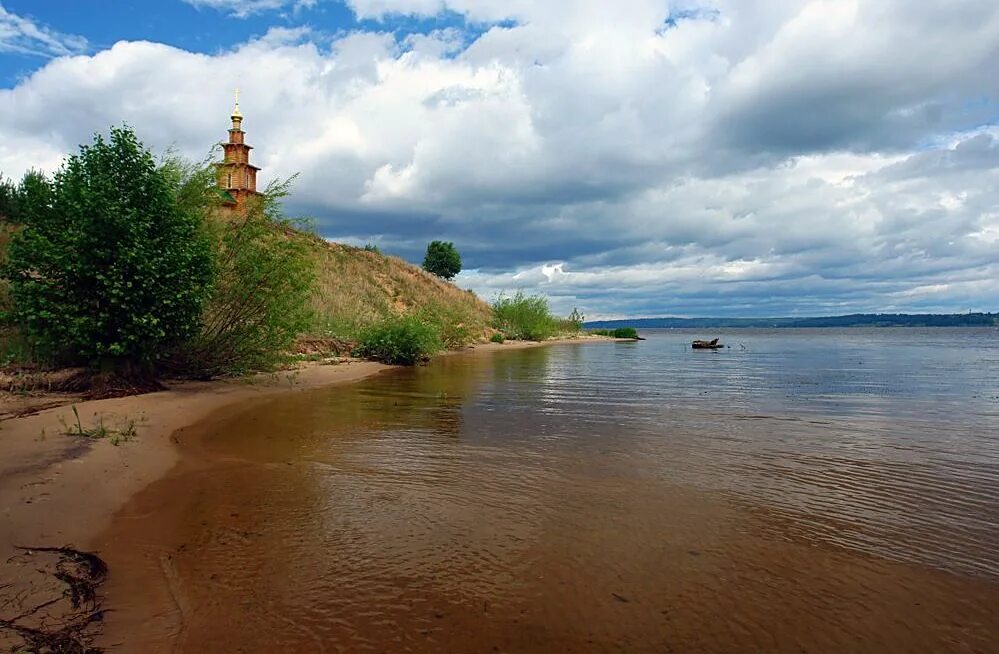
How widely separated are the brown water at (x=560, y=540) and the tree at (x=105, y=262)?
335cm

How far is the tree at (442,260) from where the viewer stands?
258 ft

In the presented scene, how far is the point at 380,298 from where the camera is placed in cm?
4497

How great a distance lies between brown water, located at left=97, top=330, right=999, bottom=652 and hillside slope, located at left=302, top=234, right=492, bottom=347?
1648cm

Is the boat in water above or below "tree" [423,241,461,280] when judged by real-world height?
below

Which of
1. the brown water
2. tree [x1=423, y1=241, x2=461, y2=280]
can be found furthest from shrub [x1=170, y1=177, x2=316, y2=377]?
tree [x1=423, y1=241, x2=461, y2=280]

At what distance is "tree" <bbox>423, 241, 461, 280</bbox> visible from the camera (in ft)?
258

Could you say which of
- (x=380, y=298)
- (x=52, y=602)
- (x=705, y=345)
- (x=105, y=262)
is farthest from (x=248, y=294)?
(x=705, y=345)

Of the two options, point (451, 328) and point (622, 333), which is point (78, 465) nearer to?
point (451, 328)

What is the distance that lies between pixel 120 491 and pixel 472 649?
4782 mm

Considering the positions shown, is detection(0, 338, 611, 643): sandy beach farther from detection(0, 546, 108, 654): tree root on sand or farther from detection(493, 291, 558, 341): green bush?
detection(493, 291, 558, 341): green bush

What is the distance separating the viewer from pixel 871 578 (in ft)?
15.0

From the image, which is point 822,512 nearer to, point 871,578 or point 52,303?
point 871,578

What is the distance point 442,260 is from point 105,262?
6741cm

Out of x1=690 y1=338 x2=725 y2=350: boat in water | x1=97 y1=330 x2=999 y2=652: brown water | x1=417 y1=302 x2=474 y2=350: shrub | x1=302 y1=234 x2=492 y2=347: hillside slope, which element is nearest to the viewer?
x1=97 y1=330 x2=999 y2=652: brown water
